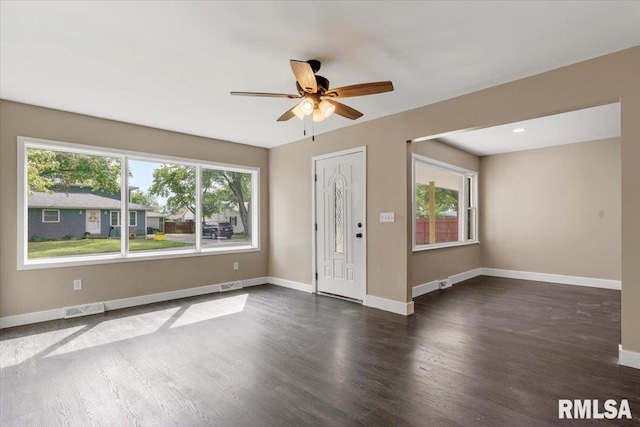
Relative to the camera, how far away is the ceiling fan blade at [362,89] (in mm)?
2451

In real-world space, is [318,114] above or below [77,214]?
above

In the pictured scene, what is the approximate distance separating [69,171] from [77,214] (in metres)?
0.56

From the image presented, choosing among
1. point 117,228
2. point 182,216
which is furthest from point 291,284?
point 117,228

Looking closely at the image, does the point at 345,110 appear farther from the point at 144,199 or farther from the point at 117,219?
the point at 117,219

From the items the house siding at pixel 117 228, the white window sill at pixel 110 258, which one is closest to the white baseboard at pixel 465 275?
the white window sill at pixel 110 258

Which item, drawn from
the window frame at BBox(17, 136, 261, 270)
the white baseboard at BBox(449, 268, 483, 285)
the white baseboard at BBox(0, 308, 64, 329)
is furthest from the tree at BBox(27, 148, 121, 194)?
the white baseboard at BBox(449, 268, 483, 285)

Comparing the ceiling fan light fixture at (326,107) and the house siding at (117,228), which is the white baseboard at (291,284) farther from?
the ceiling fan light fixture at (326,107)

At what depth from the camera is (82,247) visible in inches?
165

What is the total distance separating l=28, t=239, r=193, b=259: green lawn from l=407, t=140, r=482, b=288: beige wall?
378 centimetres

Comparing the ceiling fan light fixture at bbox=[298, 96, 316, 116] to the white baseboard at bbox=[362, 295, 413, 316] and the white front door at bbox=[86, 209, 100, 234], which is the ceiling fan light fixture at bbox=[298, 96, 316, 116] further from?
the white front door at bbox=[86, 209, 100, 234]

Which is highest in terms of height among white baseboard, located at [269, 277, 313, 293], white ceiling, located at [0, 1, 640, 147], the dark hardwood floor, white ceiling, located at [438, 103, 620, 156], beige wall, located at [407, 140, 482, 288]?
white ceiling, located at [0, 1, 640, 147]

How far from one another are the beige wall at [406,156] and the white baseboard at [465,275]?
2.25 m

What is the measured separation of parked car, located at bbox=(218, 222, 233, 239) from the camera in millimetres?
5555

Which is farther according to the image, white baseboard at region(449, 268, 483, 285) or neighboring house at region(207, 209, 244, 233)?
white baseboard at region(449, 268, 483, 285)
